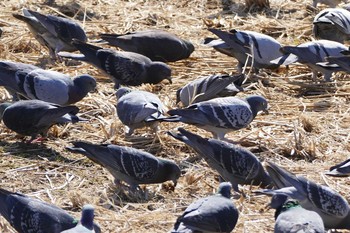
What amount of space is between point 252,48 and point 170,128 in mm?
2155

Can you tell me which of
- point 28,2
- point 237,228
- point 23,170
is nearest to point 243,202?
point 237,228

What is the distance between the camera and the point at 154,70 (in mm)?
11867

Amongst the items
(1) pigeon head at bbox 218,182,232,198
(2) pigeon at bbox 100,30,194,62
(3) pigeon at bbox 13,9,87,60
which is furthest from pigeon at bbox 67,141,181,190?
(3) pigeon at bbox 13,9,87,60

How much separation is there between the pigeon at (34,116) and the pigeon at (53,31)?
9.50ft

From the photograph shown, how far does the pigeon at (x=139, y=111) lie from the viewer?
9898 mm

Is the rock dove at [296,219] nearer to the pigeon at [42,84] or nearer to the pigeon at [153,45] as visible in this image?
the pigeon at [42,84]

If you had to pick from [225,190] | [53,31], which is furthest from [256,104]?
[53,31]

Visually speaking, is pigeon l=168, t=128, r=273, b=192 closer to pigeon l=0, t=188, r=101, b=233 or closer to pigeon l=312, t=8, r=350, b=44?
pigeon l=0, t=188, r=101, b=233

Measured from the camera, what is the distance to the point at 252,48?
40.1ft

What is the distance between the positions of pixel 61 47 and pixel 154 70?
5.11 feet

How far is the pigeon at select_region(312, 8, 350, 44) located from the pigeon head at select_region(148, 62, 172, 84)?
2.46m

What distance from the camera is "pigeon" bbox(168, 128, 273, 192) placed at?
886 cm

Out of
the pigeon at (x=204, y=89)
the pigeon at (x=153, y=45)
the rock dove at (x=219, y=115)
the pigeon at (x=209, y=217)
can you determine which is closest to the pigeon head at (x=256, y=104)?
the rock dove at (x=219, y=115)

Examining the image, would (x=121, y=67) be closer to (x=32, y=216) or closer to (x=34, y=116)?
(x=34, y=116)
